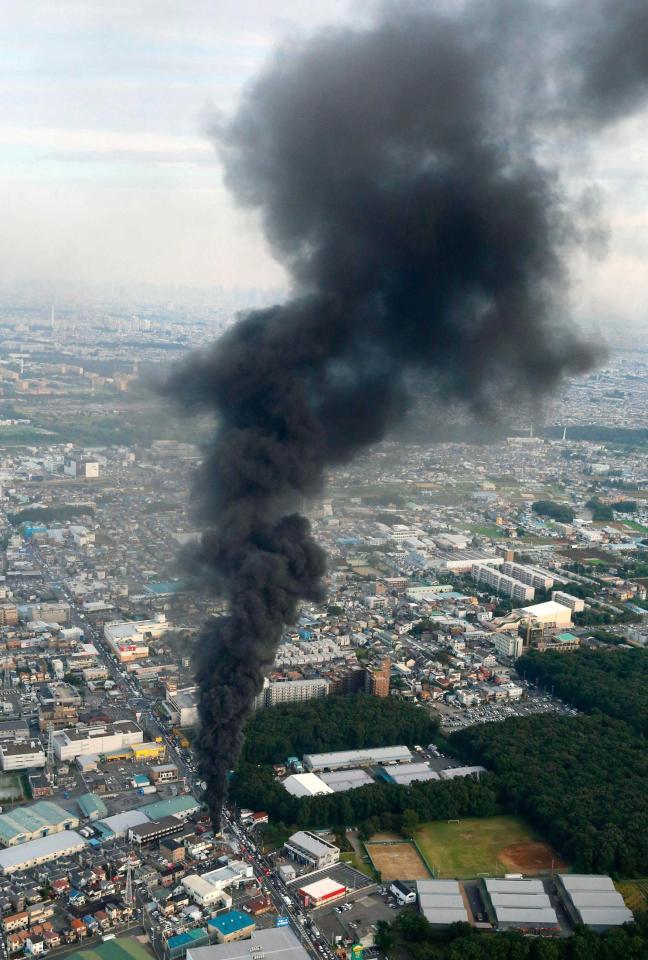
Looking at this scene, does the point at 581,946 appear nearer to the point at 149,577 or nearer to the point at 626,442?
the point at 149,577

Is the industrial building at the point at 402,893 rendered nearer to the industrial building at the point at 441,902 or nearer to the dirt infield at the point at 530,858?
the industrial building at the point at 441,902

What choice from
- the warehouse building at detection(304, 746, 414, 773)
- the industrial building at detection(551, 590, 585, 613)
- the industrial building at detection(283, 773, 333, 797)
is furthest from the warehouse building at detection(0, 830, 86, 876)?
the industrial building at detection(551, 590, 585, 613)

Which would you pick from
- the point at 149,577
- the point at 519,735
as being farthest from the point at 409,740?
the point at 149,577

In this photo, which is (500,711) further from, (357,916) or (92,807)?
(92,807)

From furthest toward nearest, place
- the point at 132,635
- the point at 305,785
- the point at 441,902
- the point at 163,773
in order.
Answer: the point at 132,635 → the point at 163,773 → the point at 305,785 → the point at 441,902

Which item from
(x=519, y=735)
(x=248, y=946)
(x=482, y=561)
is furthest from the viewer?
(x=482, y=561)

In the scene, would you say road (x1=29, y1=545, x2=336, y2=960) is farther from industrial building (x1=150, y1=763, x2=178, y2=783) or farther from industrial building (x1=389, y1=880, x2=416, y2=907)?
industrial building (x1=389, y1=880, x2=416, y2=907)

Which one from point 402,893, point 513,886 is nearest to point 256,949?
point 402,893
